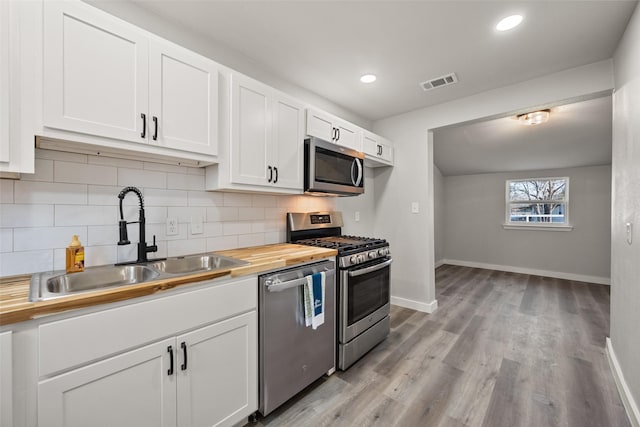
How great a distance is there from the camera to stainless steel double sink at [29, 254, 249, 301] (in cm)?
115

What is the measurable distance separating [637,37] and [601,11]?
27 centimetres

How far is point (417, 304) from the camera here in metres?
3.41

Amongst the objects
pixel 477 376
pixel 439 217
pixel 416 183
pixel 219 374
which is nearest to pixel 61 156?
pixel 219 374

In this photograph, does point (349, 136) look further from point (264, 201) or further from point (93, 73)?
point (93, 73)

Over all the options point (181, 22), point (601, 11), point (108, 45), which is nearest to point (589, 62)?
point (601, 11)

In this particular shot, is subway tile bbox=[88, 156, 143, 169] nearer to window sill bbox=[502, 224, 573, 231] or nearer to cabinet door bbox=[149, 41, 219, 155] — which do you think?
cabinet door bbox=[149, 41, 219, 155]

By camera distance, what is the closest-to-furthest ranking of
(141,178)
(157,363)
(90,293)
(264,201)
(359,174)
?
1. (90,293)
2. (157,363)
3. (141,178)
4. (264,201)
5. (359,174)

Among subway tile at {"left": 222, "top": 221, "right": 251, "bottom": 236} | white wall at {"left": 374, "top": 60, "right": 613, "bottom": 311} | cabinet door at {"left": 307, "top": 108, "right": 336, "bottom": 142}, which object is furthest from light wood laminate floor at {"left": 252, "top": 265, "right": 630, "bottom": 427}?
cabinet door at {"left": 307, "top": 108, "right": 336, "bottom": 142}

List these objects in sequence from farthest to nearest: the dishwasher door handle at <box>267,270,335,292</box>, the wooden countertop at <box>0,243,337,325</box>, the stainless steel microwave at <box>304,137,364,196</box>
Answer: the stainless steel microwave at <box>304,137,364,196</box> → the dishwasher door handle at <box>267,270,335,292</box> → the wooden countertop at <box>0,243,337,325</box>

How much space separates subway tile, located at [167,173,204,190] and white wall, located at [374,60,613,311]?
2486mm

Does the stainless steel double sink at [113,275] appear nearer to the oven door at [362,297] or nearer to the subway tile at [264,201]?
the subway tile at [264,201]

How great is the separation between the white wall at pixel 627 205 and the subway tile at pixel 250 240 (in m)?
2.53

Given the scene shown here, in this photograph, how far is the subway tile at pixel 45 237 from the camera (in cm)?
133

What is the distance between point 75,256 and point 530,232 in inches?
260
